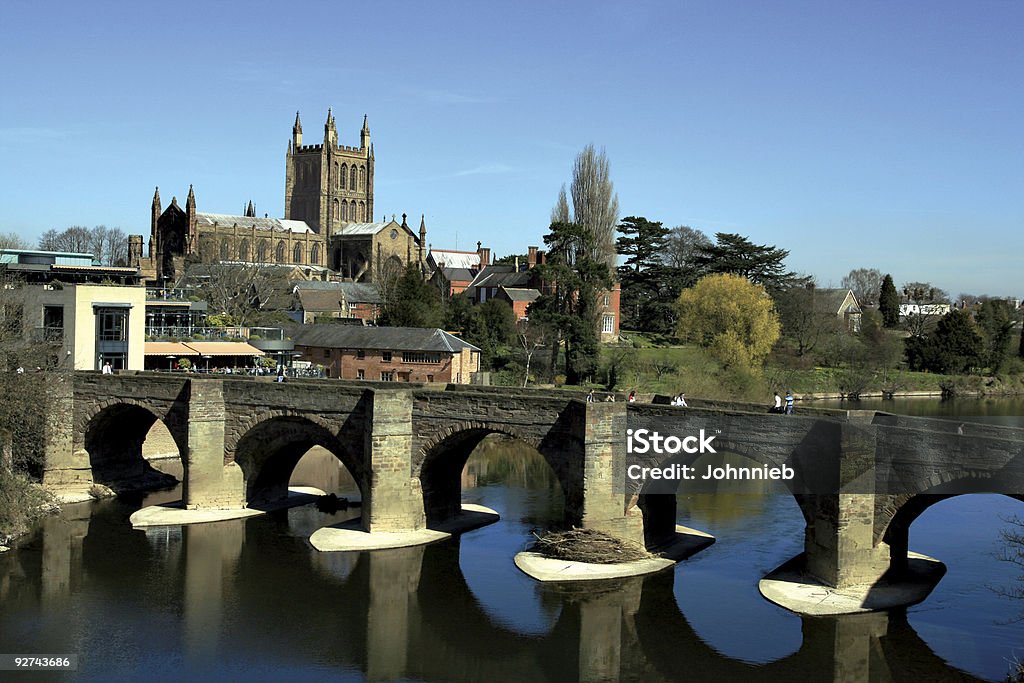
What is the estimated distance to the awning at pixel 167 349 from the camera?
2125 inches

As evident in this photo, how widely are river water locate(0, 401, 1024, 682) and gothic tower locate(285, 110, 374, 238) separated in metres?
102

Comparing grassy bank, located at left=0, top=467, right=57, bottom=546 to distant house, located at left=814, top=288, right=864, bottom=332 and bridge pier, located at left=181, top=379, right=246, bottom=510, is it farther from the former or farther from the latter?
distant house, located at left=814, top=288, right=864, bottom=332

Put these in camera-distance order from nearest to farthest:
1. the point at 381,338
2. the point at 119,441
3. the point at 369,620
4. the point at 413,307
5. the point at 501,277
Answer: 1. the point at 369,620
2. the point at 119,441
3. the point at 381,338
4. the point at 413,307
5. the point at 501,277

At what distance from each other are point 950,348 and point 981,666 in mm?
75682

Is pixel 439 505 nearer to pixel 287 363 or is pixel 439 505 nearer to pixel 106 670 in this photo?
pixel 106 670

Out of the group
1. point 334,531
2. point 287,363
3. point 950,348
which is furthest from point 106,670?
point 950,348

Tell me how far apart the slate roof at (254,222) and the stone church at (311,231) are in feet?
0.50

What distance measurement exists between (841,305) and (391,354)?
6861 centimetres

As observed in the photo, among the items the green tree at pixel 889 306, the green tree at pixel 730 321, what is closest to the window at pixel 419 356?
the green tree at pixel 730 321

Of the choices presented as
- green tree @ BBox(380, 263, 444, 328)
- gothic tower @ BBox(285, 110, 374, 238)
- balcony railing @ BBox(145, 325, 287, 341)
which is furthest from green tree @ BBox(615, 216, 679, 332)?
gothic tower @ BBox(285, 110, 374, 238)

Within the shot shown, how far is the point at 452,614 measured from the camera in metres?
28.1

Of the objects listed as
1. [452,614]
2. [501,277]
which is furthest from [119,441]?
[501,277]

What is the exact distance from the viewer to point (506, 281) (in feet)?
303

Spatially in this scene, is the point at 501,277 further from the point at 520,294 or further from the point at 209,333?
the point at 209,333
